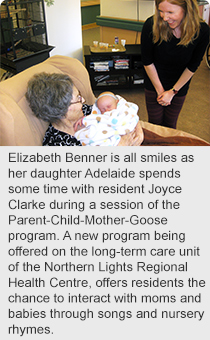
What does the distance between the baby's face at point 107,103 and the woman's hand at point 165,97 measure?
17.7 inches

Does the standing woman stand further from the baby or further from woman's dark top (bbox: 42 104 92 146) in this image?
woman's dark top (bbox: 42 104 92 146)

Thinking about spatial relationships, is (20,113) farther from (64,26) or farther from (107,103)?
(64,26)

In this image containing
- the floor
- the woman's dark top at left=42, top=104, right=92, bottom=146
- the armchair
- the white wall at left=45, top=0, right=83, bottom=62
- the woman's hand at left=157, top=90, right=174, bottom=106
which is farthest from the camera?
the white wall at left=45, top=0, right=83, bottom=62

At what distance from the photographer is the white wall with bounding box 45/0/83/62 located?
3.12 m

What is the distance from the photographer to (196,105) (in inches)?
137

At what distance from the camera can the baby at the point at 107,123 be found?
148cm

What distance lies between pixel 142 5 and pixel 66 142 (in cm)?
341

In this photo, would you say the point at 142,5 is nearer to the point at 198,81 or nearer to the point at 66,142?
the point at 198,81

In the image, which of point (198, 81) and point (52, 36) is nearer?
point (52, 36)

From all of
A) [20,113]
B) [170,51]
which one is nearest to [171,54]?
[170,51]

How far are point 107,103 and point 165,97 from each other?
1.66 feet

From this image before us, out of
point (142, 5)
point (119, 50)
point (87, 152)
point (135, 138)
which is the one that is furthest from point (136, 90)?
point (87, 152)

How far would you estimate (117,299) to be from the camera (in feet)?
2.96

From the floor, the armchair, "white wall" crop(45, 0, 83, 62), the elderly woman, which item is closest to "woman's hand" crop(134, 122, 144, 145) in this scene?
the armchair
